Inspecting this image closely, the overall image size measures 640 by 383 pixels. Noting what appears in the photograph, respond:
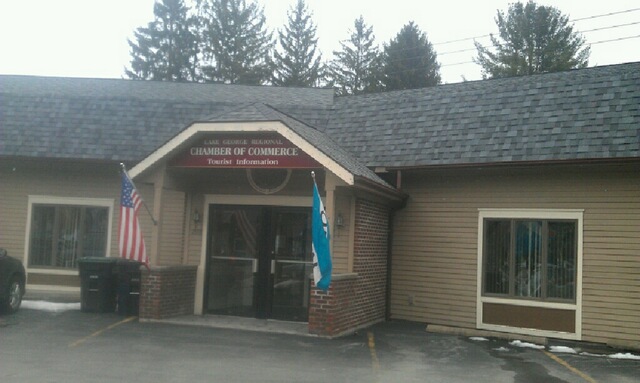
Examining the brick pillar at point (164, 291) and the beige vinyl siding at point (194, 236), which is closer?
the brick pillar at point (164, 291)

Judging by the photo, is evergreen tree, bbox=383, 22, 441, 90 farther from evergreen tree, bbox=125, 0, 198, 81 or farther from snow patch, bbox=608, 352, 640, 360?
snow patch, bbox=608, 352, 640, 360

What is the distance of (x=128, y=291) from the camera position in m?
14.1

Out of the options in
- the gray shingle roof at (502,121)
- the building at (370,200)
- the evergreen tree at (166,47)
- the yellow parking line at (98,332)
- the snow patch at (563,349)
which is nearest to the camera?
the yellow parking line at (98,332)

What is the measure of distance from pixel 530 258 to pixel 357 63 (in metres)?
44.1

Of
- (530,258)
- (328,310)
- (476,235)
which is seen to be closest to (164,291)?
(328,310)

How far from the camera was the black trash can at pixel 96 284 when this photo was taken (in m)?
14.2

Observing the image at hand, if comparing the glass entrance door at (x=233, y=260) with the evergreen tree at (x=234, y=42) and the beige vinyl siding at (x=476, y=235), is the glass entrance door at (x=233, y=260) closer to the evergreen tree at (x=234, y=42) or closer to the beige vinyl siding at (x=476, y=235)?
the beige vinyl siding at (x=476, y=235)

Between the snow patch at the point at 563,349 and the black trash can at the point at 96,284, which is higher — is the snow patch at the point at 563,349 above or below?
below

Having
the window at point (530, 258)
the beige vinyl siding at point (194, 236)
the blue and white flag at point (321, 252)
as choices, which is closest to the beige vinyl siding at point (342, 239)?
the blue and white flag at point (321, 252)

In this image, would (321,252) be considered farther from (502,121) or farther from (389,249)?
(502,121)

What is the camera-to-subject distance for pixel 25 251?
16125mm

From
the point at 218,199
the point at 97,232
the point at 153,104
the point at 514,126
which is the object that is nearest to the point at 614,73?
the point at 514,126

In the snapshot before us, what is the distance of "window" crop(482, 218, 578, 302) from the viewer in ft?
44.1

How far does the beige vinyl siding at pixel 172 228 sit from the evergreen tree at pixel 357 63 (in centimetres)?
3769
